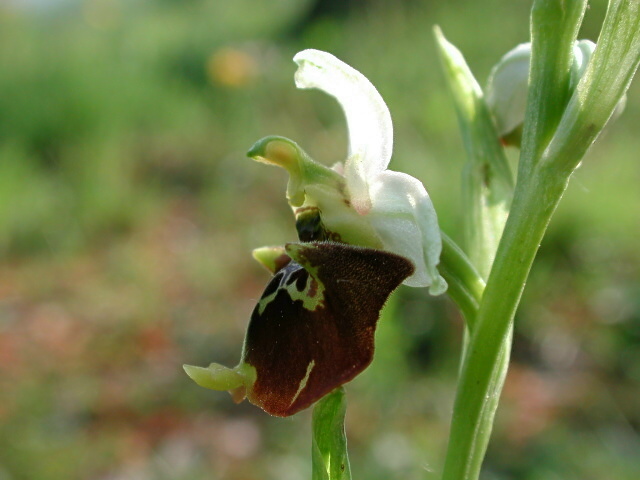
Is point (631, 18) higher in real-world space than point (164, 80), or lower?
higher

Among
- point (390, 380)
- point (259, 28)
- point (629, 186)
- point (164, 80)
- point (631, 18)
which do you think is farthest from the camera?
point (259, 28)

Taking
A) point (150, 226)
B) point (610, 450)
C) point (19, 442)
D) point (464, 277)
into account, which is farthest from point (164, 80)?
point (464, 277)

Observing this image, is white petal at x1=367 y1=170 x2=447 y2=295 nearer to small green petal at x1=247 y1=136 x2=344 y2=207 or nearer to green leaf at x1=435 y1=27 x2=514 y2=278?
small green petal at x1=247 y1=136 x2=344 y2=207

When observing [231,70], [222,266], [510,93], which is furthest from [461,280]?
[231,70]

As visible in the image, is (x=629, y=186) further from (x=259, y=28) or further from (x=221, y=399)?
(x=259, y=28)

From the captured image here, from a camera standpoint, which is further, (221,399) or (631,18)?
(221,399)

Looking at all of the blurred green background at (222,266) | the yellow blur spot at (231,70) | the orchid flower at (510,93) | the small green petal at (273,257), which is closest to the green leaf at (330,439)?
the small green petal at (273,257)

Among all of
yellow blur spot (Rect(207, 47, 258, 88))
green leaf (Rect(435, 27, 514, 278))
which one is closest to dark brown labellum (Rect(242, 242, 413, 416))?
green leaf (Rect(435, 27, 514, 278))
